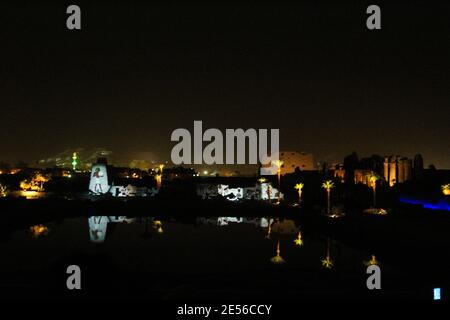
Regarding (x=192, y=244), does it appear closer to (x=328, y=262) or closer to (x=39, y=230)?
(x=328, y=262)

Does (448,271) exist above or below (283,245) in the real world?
above

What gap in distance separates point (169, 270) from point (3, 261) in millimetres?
6616

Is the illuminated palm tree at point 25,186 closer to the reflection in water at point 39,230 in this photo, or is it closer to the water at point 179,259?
the water at point 179,259

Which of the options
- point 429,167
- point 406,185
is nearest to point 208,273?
point 406,185

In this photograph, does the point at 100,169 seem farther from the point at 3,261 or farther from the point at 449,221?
the point at 449,221

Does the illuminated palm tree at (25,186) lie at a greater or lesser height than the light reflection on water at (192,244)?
lesser

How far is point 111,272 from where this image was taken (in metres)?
10.3

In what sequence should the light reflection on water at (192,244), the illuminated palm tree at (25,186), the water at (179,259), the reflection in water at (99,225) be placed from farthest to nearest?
the illuminated palm tree at (25,186)
the reflection in water at (99,225)
the light reflection on water at (192,244)
the water at (179,259)

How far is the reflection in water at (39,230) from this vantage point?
81.2ft

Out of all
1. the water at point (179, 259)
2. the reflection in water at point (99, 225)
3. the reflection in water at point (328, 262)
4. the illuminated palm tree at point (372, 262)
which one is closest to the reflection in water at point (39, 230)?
the water at point (179, 259)

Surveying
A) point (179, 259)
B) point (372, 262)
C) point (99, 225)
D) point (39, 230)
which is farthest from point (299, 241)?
point (39, 230)

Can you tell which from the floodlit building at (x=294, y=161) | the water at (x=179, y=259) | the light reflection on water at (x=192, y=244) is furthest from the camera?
the floodlit building at (x=294, y=161)

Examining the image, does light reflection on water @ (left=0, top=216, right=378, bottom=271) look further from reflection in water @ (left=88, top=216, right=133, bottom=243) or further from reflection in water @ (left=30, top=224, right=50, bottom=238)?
reflection in water @ (left=30, top=224, right=50, bottom=238)
